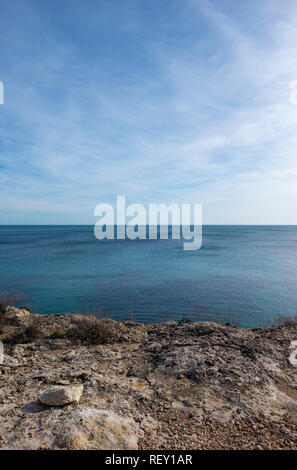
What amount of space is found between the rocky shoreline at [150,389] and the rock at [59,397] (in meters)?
0.04

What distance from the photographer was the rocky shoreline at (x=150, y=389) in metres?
4.83

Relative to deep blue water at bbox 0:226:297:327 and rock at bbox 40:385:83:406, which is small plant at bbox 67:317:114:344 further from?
deep blue water at bbox 0:226:297:327

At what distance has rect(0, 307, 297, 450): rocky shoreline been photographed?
483 centimetres

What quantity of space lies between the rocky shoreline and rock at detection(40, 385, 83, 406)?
0.04m

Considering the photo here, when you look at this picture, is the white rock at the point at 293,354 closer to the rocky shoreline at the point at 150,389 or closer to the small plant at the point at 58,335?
the rocky shoreline at the point at 150,389

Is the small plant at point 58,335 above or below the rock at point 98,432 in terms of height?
below

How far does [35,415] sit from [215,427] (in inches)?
131

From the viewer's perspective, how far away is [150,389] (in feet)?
20.9

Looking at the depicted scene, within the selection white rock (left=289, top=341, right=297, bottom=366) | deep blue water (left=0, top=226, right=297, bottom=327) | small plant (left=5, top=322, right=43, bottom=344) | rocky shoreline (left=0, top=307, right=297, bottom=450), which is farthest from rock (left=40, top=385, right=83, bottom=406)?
deep blue water (left=0, top=226, right=297, bottom=327)

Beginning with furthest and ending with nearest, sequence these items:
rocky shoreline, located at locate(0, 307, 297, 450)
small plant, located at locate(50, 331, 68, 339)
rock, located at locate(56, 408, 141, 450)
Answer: small plant, located at locate(50, 331, 68, 339) → rocky shoreline, located at locate(0, 307, 297, 450) → rock, located at locate(56, 408, 141, 450)

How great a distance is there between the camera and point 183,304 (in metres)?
21.9

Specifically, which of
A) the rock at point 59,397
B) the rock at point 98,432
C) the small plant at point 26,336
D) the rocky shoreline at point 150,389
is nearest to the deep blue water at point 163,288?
the small plant at point 26,336

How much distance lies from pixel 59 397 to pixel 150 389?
1.99m

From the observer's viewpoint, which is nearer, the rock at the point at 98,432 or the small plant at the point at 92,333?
the rock at the point at 98,432
